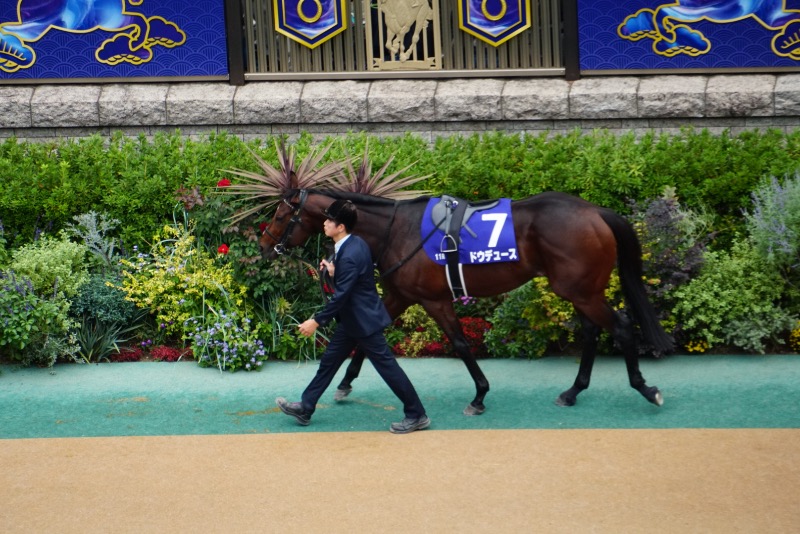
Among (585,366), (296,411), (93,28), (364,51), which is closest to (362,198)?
(296,411)

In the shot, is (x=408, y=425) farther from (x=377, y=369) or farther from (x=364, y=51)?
(x=364, y=51)

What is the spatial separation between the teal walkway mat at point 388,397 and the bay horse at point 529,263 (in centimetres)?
27

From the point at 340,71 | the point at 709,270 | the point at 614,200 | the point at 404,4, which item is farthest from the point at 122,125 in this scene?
the point at 709,270

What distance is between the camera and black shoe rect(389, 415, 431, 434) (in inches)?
299

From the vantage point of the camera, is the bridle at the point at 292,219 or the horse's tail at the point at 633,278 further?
the bridle at the point at 292,219

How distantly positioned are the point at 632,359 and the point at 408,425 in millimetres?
1752

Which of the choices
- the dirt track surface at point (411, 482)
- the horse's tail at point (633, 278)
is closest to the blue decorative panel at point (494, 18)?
the horse's tail at point (633, 278)

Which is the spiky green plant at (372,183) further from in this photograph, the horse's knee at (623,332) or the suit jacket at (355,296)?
the horse's knee at (623,332)

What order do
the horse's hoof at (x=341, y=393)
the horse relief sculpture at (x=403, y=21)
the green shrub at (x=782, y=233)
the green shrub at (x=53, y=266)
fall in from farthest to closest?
the horse relief sculpture at (x=403, y=21) → the green shrub at (x=53, y=266) → the green shrub at (x=782, y=233) → the horse's hoof at (x=341, y=393)

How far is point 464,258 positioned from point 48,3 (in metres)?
7.54

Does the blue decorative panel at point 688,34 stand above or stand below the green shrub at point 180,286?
above

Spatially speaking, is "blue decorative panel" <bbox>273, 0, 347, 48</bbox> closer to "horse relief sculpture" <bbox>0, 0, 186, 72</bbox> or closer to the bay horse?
"horse relief sculpture" <bbox>0, 0, 186, 72</bbox>

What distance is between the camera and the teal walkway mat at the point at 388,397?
7.85 meters

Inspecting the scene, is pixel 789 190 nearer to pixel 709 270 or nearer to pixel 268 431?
pixel 709 270
